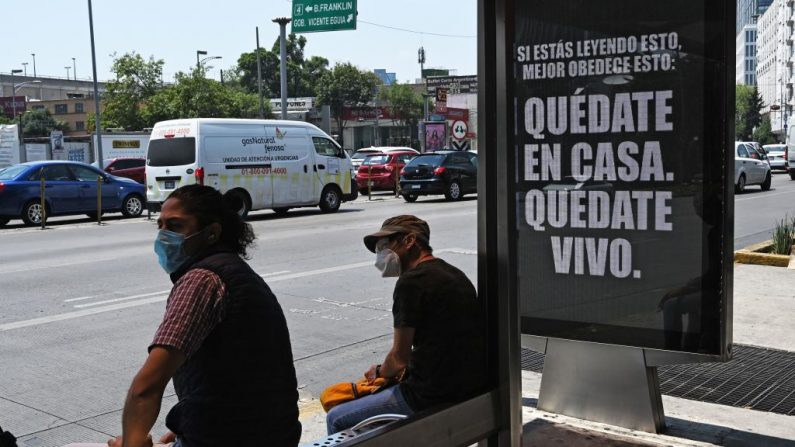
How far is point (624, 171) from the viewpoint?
449 cm

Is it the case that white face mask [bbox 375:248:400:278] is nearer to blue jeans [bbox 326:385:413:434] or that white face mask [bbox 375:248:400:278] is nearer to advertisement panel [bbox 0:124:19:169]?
blue jeans [bbox 326:385:413:434]

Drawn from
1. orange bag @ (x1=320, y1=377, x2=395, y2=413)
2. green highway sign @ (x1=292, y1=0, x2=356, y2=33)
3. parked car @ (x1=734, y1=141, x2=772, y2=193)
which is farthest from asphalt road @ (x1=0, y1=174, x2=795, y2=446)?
parked car @ (x1=734, y1=141, x2=772, y2=193)

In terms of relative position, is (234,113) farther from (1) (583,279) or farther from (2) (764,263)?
(1) (583,279)

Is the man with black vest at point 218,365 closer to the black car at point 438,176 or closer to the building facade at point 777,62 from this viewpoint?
the black car at point 438,176

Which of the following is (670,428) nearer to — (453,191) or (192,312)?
(192,312)

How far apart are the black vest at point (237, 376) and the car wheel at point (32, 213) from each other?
17318mm

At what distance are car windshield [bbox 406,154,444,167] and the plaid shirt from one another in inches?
850

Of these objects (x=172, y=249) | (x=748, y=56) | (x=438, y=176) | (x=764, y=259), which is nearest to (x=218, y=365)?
(x=172, y=249)

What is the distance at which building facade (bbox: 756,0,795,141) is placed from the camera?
109 m

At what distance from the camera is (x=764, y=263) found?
415 inches

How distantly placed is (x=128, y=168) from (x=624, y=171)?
30.5 m

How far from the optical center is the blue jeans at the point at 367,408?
12.3 ft

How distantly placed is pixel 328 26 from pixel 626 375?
46.9 ft

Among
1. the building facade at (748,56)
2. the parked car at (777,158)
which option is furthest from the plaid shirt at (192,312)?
the building facade at (748,56)
